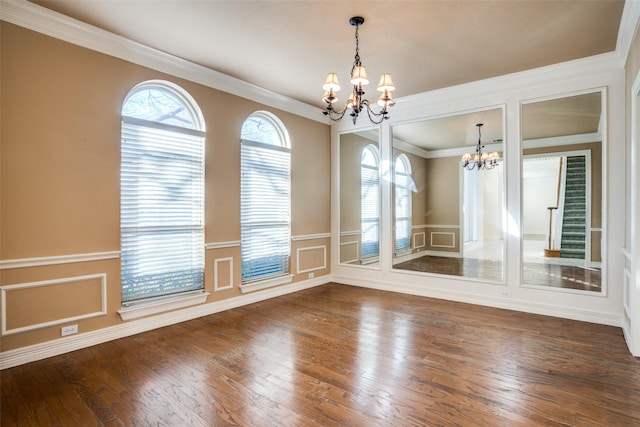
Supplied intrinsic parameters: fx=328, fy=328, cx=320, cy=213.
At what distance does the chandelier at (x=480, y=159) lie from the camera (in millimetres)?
4828

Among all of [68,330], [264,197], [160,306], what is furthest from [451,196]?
[68,330]

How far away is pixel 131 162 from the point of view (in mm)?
3615

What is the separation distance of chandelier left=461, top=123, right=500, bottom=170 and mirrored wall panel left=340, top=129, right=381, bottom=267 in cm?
145

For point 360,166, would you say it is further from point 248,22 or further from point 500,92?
point 248,22

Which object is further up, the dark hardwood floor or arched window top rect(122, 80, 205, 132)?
arched window top rect(122, 80, 205, 132)

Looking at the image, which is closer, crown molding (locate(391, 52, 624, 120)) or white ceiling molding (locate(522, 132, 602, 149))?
crown molding (locate(391, 52, 624, 120))

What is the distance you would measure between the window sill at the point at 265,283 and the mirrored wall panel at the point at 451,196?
6.22ft

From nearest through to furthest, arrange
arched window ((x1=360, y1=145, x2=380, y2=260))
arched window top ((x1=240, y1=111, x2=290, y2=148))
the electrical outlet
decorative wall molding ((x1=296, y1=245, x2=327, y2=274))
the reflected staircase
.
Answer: the electrical outlet → the reflected staircase → arched window top ((x1=240, y1=111, x2=290, y2=148)) → decorative wall molding ((x1=296, y1=245, x2=327, y2=274)) → arched window ((x1=360, y1=145, x2=380, y2=260))

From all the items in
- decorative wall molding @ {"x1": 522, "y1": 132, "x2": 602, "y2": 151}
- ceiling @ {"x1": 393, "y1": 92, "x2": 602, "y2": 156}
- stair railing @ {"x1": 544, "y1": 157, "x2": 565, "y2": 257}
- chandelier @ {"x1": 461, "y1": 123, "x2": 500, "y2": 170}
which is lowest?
stair railing @ {"x1": 544, "y1": 157, "x2": 565, "y2": 257}

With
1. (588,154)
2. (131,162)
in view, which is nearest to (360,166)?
(588,154)

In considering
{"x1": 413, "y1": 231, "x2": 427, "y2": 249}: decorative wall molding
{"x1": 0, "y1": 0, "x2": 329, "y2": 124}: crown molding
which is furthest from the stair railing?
{"x1": 0, "y1": 0, "x2": 329, "y2": 124}: crown molding

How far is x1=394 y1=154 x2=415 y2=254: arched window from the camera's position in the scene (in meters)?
5.75

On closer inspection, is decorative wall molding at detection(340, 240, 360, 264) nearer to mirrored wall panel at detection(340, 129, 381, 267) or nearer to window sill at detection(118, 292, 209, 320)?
mirrored wall panel at detection(340, 129, 381, 267)

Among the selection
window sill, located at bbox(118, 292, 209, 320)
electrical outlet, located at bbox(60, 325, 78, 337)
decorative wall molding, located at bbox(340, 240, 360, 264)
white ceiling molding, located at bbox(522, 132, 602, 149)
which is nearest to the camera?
electrical outlet, located at bbox(60, 325, 78, 337)
